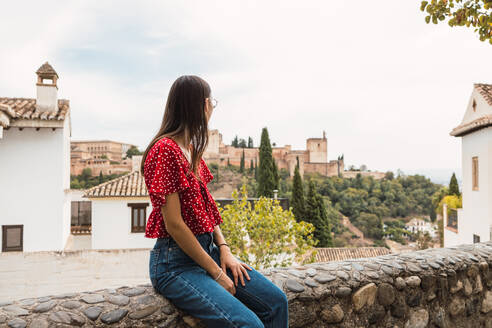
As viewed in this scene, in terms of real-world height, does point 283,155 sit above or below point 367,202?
above

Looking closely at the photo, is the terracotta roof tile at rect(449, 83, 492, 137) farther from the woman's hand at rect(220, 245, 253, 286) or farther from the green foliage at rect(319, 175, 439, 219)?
the green foliage at rect(319, 175, 439, 219)

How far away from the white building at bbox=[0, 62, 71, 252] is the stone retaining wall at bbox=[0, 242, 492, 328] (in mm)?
8920

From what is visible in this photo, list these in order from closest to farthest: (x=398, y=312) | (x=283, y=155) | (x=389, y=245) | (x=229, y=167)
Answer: (x=398, y=312)
(x=389, y=245)
(x=229, y=167)
(x=283, y=155)

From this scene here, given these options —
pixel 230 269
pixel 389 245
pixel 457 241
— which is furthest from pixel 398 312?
pixel 389 245

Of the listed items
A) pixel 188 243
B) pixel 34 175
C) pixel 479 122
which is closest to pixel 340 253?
pixel 479 122

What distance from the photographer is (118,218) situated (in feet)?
40.6

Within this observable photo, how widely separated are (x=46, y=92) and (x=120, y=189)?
429 centimetres

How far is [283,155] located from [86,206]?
55.5 m

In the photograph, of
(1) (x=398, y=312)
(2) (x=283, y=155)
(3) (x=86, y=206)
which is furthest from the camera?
(2) (x=283, y=155)

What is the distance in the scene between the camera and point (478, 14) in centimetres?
350

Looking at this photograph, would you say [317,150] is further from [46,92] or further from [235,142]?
[46,92]

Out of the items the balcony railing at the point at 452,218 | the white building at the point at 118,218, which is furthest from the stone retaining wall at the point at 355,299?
the balcony railing at the point at 452,218

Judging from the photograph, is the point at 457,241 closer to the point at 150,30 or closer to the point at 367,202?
the point at 150,30

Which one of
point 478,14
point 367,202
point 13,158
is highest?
point 478,14
